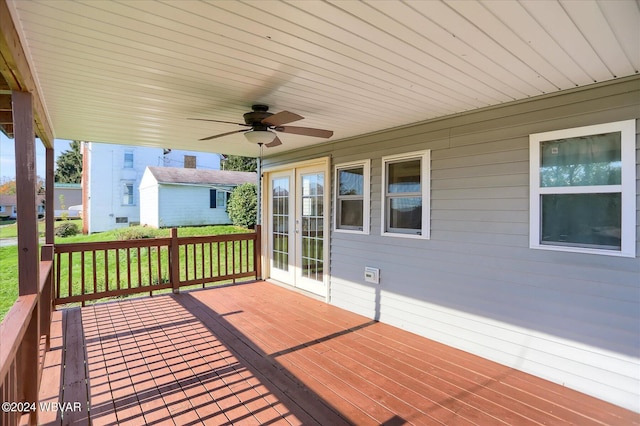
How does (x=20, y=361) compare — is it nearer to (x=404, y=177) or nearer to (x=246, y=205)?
(x=404, y=177)

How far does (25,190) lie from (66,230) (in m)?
13.6

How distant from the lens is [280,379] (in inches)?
108

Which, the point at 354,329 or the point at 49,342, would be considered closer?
the point at 49,342


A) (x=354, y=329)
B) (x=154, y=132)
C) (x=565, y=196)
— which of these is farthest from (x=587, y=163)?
(x=154, y=132)

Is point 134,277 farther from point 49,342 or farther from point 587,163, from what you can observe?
point 587,163

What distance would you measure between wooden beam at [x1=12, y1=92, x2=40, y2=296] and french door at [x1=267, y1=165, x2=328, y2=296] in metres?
3.51

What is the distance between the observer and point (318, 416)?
2277 mm

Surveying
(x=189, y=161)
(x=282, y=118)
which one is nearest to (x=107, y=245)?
(x=282, y=118)

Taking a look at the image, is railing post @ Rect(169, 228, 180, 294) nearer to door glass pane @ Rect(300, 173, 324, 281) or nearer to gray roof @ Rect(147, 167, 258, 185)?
door glass pane @ Rect(300, 173, 324, 281)

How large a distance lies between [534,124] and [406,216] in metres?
1.62

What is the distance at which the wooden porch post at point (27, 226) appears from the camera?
2.01 meters

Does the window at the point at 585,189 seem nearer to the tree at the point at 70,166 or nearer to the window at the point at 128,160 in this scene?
the window at the point at 128,160

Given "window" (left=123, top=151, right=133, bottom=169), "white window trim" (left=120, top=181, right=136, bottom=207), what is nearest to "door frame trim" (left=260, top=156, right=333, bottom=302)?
"white window trim" (left=120, top=181, right=136, bottom=207)

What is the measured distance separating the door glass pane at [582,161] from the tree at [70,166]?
3289 cm
